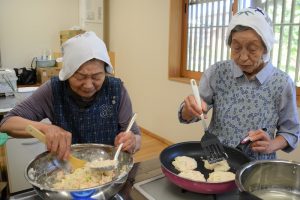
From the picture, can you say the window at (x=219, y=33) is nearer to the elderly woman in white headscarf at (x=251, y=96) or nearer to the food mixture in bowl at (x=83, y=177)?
the elderly woman in white headscarf at (x=251, y=96)

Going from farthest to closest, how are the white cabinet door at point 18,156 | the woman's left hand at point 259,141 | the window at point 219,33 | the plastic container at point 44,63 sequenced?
the plastic container at point 44,63 → the window at point 219,33 → the white cabinet door at point 18,156 → the woman's left hand at point 259,141

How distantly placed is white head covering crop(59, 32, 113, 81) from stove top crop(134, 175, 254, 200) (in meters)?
0.50

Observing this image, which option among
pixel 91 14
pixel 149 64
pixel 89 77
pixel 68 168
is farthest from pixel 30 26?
pixel 68 168

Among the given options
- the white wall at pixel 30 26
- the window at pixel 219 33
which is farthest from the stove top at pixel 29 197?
the white wall at pixel 30 26

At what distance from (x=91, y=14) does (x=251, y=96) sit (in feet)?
11.9

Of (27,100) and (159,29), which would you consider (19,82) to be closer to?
(159,29)

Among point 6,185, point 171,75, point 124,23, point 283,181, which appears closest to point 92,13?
point 124,23

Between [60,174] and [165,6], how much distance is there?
2811mm

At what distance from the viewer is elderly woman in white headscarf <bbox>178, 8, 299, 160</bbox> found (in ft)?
3.76

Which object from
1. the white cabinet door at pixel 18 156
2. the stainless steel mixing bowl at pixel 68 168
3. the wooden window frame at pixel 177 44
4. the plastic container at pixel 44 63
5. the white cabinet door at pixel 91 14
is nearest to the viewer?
the stainless steel mixing bowl at pixel 68 168

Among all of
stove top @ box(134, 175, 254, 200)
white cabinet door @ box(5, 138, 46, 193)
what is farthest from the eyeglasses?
white cabinet door @ box(5, 138, 46, 193)

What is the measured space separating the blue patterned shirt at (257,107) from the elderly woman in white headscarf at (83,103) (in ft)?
1.30

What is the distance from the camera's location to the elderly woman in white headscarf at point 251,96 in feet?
3.76

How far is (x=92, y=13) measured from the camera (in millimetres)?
4367
